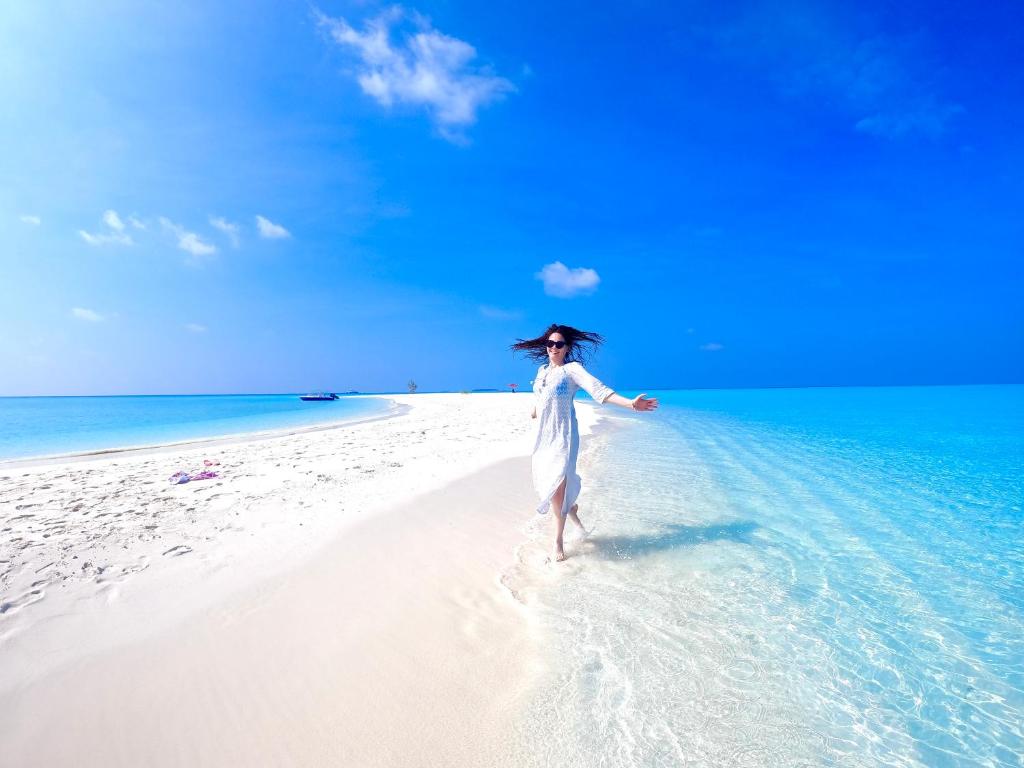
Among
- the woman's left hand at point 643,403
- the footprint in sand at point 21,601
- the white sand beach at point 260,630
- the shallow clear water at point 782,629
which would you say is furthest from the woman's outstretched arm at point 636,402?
the footprint in sand at point 21,601

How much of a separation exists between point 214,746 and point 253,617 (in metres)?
1.45

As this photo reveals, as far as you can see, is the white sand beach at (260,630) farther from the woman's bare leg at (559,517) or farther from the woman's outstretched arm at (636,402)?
the woman's outstretched arm at (636,402)

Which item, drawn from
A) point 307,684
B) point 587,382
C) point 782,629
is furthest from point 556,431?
point 307,684

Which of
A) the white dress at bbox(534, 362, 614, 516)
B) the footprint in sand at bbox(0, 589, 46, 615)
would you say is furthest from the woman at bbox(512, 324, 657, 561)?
the footprint in sand at bbox(0, 589, 46, 615)

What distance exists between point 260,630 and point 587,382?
12.8 ft

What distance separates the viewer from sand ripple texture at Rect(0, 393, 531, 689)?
153 inches

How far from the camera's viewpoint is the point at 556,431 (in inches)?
214

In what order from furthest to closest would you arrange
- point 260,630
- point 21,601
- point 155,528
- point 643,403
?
point 155,528, point 643,403, point 21,601, point 260,630

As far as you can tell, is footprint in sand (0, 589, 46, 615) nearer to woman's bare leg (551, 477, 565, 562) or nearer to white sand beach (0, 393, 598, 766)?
white sand beach (0, 393, 598, 766)

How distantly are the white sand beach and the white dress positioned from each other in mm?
1083

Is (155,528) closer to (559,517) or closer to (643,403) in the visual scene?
(559,517)

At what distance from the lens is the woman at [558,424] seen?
5.27 m

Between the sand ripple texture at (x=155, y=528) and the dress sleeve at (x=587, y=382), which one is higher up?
the dress sleeve at (x=587, y=382)

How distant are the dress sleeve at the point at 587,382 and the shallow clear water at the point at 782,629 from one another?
200 cm
